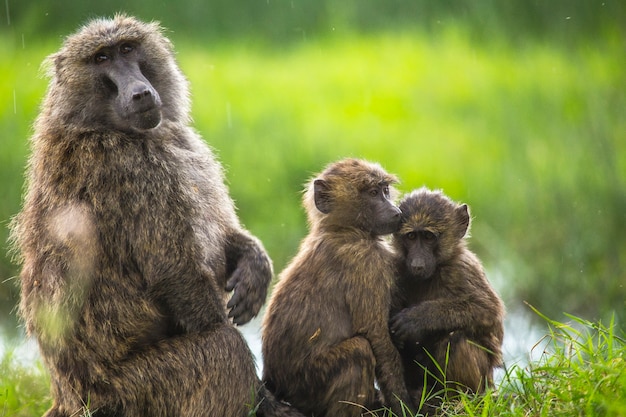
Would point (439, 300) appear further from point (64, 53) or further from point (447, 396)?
point (64, 53)

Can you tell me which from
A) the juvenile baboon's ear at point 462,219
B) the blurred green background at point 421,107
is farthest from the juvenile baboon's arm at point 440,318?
the blurred green background at point 421,107

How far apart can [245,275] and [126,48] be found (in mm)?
1486

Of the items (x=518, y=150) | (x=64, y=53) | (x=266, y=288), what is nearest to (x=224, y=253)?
(x=266, y=288)

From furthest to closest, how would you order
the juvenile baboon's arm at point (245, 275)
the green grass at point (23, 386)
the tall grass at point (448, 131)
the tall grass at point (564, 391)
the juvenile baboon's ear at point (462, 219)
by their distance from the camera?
the tall grass at point (448, 131), the green grass at point (23, 386), the juvenile baboon's ear at point (462, 219), the juvenile baboon's arm at point (245, 275), the tall grass at point (564, 391)

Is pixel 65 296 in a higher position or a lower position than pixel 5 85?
higher

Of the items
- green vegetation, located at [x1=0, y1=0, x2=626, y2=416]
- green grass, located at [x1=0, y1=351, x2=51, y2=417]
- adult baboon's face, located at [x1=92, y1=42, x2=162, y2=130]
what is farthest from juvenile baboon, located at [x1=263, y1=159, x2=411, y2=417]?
green vegetation, located at [x1=0, y1=0, x2=626, y2=416]

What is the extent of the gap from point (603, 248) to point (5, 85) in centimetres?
676

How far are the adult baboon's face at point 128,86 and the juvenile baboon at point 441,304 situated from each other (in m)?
1.62

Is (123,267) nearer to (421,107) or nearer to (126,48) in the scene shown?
(126,48)

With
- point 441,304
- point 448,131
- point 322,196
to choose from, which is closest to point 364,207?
point 322,196

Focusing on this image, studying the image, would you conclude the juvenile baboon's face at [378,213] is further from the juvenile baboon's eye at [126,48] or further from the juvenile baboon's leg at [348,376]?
the juvenile baboon's eye at [126,48]

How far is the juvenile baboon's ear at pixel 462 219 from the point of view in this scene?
22.3 feet

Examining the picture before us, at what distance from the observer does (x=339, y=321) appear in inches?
247

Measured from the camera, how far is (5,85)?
12.9 m
